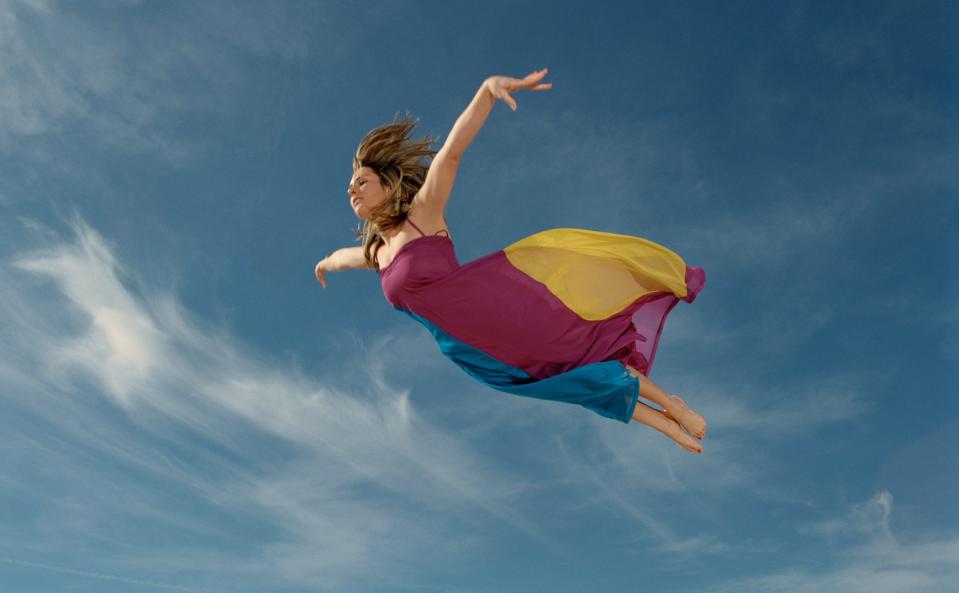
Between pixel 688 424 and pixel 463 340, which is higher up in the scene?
pixel 463 340

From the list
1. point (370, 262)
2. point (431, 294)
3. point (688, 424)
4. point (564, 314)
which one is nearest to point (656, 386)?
point (688, 424)

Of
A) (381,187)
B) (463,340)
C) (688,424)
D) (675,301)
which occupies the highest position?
(381,187)

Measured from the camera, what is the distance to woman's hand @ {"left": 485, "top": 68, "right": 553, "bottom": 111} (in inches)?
256

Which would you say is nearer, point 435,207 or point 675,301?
point 435,207

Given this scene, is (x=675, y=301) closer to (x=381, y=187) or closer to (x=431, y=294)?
(x=431, y=294)

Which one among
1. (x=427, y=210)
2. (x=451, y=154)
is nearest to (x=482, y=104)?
(x=451, y=154)

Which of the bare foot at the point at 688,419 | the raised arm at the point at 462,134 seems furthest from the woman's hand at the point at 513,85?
the bare foot at the point at 688,419

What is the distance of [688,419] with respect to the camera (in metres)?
7.56

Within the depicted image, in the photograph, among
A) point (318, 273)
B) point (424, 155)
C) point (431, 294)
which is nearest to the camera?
point (431, 294)

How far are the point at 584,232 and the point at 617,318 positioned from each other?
2.63 ft

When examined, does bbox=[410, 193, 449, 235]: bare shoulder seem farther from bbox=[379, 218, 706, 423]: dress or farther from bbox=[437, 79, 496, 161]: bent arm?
bbox=[437, 79, 496, 161]: bent arm

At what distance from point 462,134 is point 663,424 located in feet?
9.55

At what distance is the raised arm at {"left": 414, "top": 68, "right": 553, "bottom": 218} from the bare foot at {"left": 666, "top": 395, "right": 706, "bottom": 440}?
254cm

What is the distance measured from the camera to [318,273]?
29.7ft
